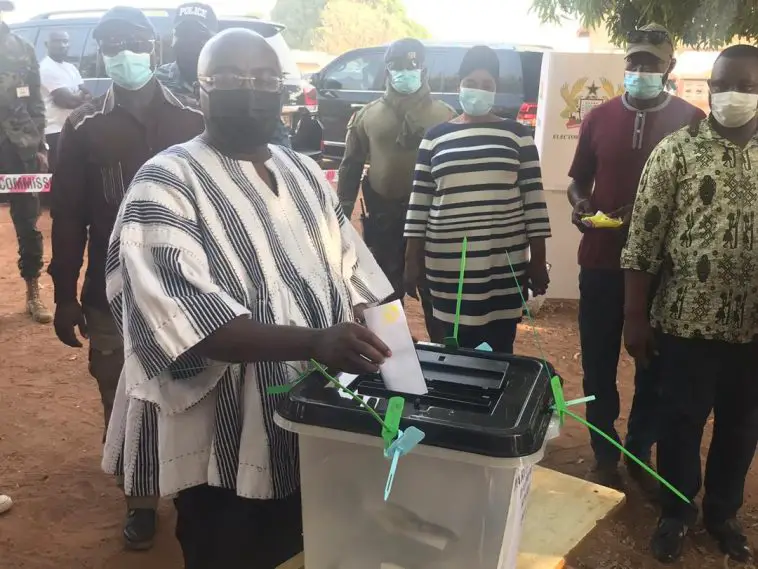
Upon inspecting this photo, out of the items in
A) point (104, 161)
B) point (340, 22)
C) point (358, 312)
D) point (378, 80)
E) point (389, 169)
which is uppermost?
point (340, 22)

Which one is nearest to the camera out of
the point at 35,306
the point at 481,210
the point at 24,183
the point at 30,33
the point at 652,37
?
the point at 652,37

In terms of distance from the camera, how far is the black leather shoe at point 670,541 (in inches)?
103

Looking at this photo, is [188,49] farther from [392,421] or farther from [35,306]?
[35,306]

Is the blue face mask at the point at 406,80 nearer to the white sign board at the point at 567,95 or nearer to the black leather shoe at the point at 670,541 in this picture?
the white sign board at the point at 567,95

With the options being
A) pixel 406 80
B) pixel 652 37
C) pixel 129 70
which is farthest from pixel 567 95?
pixel 129 70

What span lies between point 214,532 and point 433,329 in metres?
2.01

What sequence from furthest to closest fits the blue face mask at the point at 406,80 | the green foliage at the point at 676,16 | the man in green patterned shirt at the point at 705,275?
the blue face mask at the point at 406,80
the green foliage at the point at 676,16
the man in green patterned shirt at the point at 705,275

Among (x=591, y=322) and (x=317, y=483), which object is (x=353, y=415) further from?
(x=591, y=322)

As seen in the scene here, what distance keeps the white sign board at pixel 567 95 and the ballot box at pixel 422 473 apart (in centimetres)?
417

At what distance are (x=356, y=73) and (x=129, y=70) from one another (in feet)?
24.1

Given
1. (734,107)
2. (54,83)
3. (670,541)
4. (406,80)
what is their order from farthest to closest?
(54,83) < (406,80) < (670,541) < (734,107)

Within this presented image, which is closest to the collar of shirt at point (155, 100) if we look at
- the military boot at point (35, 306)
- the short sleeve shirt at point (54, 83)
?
the military boot at point (35, 306)

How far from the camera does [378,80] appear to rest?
9.39 meters

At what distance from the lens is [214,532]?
5.07 ft
